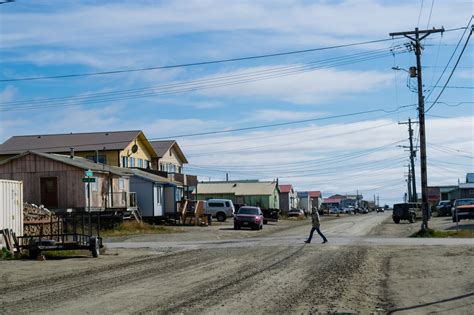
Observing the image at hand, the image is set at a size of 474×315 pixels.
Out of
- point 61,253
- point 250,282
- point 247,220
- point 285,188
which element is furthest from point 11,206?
point 285,188

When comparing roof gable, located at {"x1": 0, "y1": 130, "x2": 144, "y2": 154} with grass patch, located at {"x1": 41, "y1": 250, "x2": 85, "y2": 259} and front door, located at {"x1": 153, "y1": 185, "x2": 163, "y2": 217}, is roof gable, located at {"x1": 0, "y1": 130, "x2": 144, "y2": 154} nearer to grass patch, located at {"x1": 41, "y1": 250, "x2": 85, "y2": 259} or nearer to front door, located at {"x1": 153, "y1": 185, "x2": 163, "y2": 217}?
front door, located at {"x1": 153, "y1": 185, "x2": 163, "y2": 217}

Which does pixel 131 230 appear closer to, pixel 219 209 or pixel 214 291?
pixel 219 209

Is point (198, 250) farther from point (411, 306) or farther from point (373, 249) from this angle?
point (411, 306)

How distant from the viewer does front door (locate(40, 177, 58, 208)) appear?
148 ft

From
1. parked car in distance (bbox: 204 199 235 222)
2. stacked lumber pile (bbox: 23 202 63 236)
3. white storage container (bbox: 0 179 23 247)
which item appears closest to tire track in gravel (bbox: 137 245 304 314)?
white storage container (bbox: 0 179 23 247)

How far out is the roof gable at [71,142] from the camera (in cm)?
6475

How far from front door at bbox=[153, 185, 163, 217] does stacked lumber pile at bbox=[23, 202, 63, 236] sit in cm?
1734

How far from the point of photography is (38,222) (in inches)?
1037

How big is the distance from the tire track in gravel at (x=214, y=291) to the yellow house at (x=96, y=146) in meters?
45.6

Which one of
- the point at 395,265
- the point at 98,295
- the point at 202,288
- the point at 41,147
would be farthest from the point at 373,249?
the point at 41,147

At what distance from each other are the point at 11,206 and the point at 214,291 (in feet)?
46.4

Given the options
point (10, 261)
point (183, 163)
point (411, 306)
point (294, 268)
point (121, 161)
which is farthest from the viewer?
point (183, 163)

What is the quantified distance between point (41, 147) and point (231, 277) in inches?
2170

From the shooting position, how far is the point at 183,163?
84438mm
